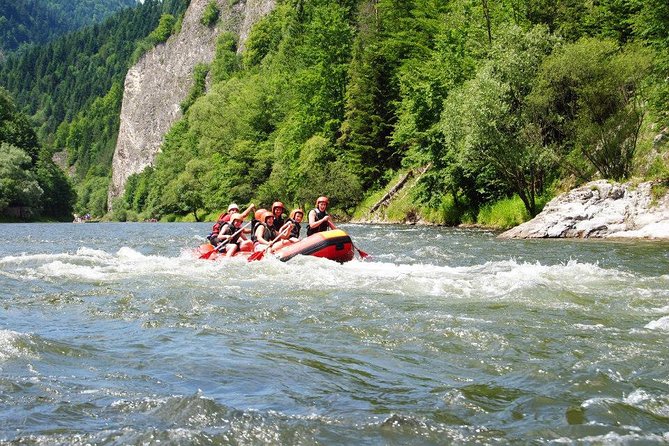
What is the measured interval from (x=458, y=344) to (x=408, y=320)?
130 cm

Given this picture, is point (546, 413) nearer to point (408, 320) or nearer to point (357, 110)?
point (408, 320)

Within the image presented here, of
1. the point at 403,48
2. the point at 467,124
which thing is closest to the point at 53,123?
the point at 403,48

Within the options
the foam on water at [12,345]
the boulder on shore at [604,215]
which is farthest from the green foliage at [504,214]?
the foam on water at [12,345]

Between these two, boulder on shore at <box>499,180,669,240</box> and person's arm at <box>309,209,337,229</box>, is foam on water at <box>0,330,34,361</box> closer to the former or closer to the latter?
person's arm at <box>309,209,337,229</box>

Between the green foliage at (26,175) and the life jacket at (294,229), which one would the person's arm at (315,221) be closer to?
the life jacket at (294,229)

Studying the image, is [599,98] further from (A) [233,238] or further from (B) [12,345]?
(B) [12,345]

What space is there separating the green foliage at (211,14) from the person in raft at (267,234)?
9476cm

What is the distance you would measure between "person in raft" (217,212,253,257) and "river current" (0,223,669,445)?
175 inches

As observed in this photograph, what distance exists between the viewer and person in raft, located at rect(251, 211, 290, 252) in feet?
51.9

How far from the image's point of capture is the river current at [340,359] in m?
4.48

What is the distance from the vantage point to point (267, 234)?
17.1 meters

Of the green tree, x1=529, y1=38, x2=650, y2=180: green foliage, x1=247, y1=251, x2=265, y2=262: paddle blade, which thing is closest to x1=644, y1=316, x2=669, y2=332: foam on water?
x1=247, y1=251, x2=265, y2=262: paddle blade

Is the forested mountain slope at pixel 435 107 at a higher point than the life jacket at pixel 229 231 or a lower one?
higher

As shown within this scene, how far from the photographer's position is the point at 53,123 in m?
182
